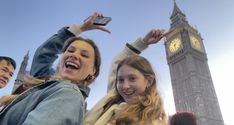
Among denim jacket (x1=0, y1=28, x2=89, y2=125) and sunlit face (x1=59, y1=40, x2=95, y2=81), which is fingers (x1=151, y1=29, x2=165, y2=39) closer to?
sunlit face (x1=59, y1=40, x2=95, y2=81)

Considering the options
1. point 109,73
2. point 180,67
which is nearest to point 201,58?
point 180,67

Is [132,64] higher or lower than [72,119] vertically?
higher

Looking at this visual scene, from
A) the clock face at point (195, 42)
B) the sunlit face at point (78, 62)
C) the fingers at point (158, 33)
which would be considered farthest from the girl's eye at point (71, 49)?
the clock face at point (195, 42)

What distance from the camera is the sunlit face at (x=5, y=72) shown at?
9.50 feet

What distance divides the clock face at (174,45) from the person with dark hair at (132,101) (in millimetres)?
49682

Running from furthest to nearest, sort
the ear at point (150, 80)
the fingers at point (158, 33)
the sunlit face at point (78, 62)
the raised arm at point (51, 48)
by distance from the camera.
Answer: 1. the fingers at point (158, 33)
2. the raised arm at point (51, 48)
3. the ear at point (150, 80)
4. the sunlit face at point (78, 62)

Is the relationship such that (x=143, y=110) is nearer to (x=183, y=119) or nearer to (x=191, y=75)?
(x=183, y=119)

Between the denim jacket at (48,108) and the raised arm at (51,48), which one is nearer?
the denim jacket at (48,108)

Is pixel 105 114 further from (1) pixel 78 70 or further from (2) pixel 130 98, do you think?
(1) pixel 78 70

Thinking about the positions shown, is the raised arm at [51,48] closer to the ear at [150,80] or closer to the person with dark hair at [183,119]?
the ear at [150,80]

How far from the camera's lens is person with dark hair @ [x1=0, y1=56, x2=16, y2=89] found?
290 centimetres

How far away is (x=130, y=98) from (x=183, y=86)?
4927cm

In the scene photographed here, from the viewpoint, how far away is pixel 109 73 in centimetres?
241

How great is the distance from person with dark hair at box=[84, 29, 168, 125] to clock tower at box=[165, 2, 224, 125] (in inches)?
1720
